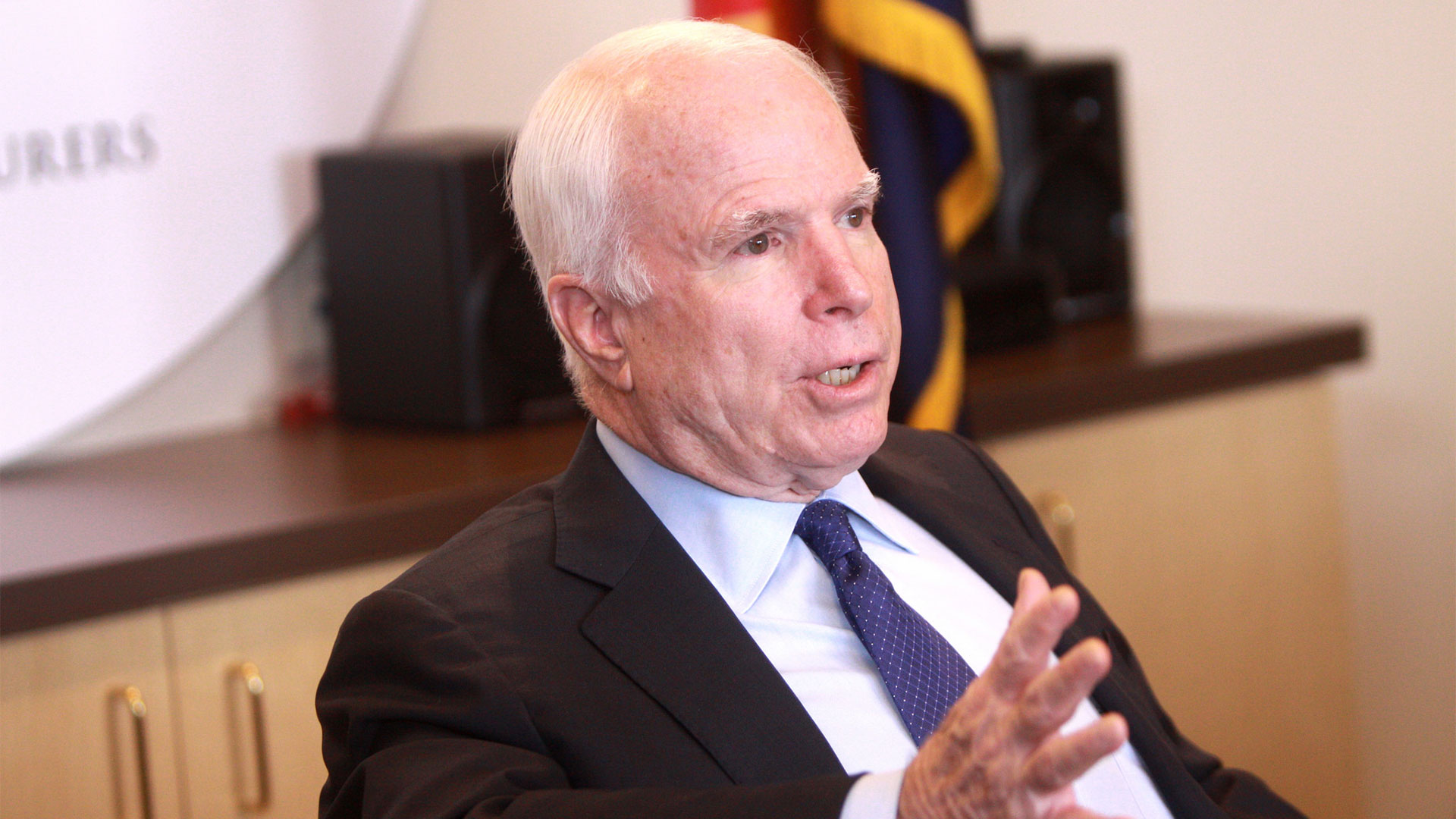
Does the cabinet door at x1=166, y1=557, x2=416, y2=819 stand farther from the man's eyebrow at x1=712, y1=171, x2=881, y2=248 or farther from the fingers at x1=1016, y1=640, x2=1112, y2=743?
the fingers at x1=1016, y1=640, x2=1112, y2=743

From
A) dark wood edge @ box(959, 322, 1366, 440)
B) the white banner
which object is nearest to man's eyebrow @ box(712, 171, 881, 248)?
dark wood edge @ box(959, 322, 1366, 440)

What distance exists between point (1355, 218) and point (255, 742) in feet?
7.74

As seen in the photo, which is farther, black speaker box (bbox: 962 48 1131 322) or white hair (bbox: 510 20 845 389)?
black speaker box (bbox: 962 48 1131 322)

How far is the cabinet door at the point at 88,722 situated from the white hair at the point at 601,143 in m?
0.82

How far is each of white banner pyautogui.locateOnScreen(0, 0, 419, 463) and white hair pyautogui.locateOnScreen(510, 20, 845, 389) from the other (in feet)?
3.73

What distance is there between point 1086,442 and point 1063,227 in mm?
567

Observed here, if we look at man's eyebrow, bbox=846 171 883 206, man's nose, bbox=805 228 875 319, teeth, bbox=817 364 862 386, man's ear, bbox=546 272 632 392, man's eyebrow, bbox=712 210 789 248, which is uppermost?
man's eyebrow, bbox=846 171 883 206

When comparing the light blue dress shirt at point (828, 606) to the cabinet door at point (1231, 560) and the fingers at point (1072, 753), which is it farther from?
the cabinet door at point (1231, 560)

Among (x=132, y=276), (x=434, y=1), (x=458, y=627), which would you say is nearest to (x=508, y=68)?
(x=434, y=1)

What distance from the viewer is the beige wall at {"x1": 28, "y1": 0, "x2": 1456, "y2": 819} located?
9.93 ft

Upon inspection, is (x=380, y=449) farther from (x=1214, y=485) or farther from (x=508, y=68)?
(x=1214, y=485)

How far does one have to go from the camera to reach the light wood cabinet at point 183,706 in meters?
1.76

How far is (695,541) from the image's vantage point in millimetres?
1320

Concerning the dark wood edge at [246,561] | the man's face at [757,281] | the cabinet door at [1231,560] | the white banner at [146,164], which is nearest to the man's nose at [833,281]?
the man's face at [757,281]
